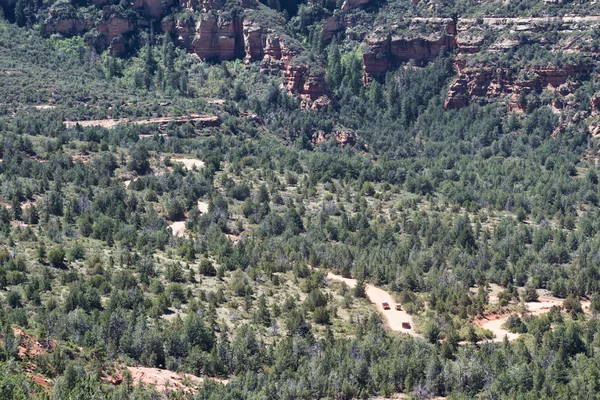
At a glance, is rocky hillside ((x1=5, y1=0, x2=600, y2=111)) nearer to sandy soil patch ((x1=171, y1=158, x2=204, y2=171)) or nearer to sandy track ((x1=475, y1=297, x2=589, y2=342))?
sandy soil patch ((x1=171, y1=158, x2=204, y2=171))

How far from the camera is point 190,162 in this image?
128000 millimetres

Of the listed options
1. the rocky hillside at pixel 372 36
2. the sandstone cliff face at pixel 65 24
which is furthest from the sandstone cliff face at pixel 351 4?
the sandstone cliff face at pixel 65 24

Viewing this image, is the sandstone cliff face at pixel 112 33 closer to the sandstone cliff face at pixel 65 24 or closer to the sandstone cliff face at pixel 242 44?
the sandstone cliff face at pixel 65 24

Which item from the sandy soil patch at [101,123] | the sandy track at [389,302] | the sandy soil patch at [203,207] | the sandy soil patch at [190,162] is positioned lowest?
the sandy track at [389,302]

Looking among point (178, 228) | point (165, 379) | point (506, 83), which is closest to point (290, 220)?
point (178, 228)

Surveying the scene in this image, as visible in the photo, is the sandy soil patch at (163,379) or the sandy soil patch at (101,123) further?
the sandy soil patch at (101,123)

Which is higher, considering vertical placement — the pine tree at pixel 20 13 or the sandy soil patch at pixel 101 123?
the pine tree at pixel 20 13

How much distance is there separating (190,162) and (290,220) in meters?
20.4

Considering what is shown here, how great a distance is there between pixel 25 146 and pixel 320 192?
3305 cm

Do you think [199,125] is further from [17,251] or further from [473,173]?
[17,251]

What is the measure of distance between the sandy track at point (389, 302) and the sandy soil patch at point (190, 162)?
32.1 metres

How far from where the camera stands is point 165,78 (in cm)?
15412

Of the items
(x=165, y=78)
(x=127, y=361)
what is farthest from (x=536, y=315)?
(x=165, y=78)

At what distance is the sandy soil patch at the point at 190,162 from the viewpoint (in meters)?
126
